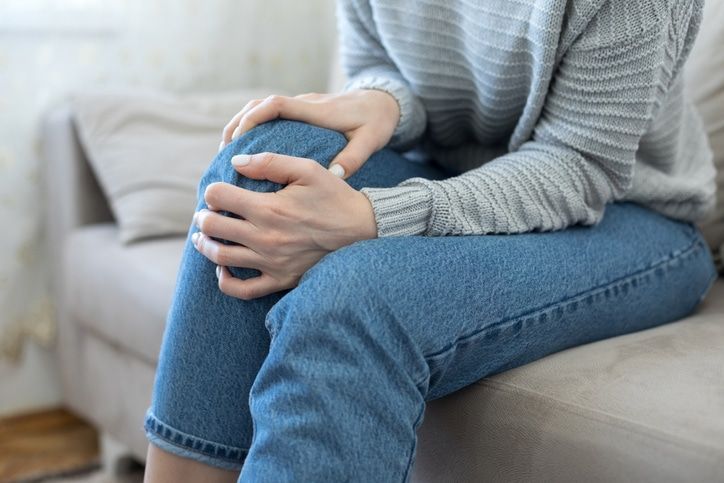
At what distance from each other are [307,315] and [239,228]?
0.14 meters

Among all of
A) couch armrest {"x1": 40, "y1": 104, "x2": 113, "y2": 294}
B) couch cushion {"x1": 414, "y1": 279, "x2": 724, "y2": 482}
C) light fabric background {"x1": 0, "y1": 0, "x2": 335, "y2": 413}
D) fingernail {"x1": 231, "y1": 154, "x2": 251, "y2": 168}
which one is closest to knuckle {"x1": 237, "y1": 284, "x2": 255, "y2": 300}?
fingernail {"x1": 231, "y1": 154, "x2": 251, "y2": 168}

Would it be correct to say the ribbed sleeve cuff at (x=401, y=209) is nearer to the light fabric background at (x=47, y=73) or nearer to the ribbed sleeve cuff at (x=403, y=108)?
the ribbed sleeve cuff at (x=403, y=108)

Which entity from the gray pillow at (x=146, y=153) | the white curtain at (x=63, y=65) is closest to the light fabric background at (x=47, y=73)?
the white curtain at (x=63, y=65)

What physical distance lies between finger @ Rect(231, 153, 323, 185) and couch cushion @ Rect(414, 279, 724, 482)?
9.8 inches

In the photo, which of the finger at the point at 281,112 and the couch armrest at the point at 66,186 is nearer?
the finger at the point at 281,112

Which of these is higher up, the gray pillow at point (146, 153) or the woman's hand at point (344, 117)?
the woman's hand at point (344, 117)

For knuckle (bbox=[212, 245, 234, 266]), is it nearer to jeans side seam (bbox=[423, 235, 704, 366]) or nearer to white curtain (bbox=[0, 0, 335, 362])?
jeans side seam (bbox=[423, 235, 704, 366])

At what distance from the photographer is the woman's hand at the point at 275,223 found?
0.78 meters

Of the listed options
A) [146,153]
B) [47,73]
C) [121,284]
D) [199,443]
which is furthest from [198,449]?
[47,73]

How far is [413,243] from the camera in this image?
77 cm

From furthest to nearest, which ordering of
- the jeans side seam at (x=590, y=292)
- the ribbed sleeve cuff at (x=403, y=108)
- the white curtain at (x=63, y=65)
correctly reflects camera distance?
the white curtain at (x=63, y=65) → the ribbed sleeve cuff at (x=403, y=108) → the jeans side seam at (x=590, y=292)

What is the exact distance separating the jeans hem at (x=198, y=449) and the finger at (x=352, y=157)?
25cm

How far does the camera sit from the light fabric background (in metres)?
1.80

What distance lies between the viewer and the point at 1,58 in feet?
5.81
